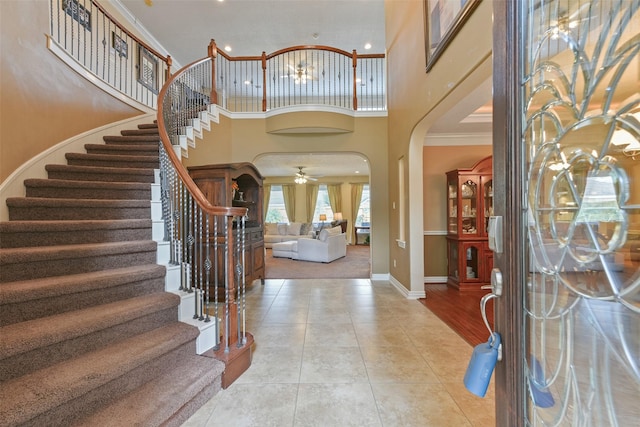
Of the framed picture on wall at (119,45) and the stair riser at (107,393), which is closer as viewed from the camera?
the stair riser at (107,393)

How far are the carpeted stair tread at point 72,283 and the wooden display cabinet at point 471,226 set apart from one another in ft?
13.7

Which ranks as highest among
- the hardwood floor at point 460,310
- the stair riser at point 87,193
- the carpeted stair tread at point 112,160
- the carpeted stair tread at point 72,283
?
the carpeted stair tread at point 112,160

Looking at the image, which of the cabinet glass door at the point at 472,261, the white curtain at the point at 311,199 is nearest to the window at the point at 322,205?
the white curtain at the point at 311,199

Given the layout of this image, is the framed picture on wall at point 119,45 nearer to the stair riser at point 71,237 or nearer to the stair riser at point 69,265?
the stair riser at point 71,237

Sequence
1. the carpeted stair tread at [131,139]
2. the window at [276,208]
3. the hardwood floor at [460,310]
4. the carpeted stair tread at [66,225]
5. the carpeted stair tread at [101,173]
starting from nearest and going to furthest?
the carpeted stair tread at [66,225]
the hardwood floor at [460,310]
the carpeted stair tread at [101,173]
the carpeted stair tread at [131,139]
the window at [276,208]

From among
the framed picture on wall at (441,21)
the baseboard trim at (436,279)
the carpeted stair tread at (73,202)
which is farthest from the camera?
the baseboard trim at (436,279)

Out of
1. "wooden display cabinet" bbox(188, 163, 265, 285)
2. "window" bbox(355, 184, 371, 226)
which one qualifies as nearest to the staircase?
"wooden display cabinet" bbox(188, 163, 265, 285)

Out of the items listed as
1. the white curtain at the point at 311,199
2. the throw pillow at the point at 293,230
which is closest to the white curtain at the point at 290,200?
the white curtain at the point at 311,199

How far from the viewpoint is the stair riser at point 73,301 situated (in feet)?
4.95

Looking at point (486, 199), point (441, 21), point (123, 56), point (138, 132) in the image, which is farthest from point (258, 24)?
point (486, 199)

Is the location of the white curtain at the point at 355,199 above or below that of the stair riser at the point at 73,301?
above

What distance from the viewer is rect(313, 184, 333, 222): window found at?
11422mm

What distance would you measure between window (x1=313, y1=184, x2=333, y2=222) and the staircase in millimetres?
8959

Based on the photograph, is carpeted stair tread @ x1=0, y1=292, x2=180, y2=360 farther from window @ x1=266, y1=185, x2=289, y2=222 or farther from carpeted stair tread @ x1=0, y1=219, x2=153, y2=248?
window @ x1=266, y1=185, x2=289, y2=222
